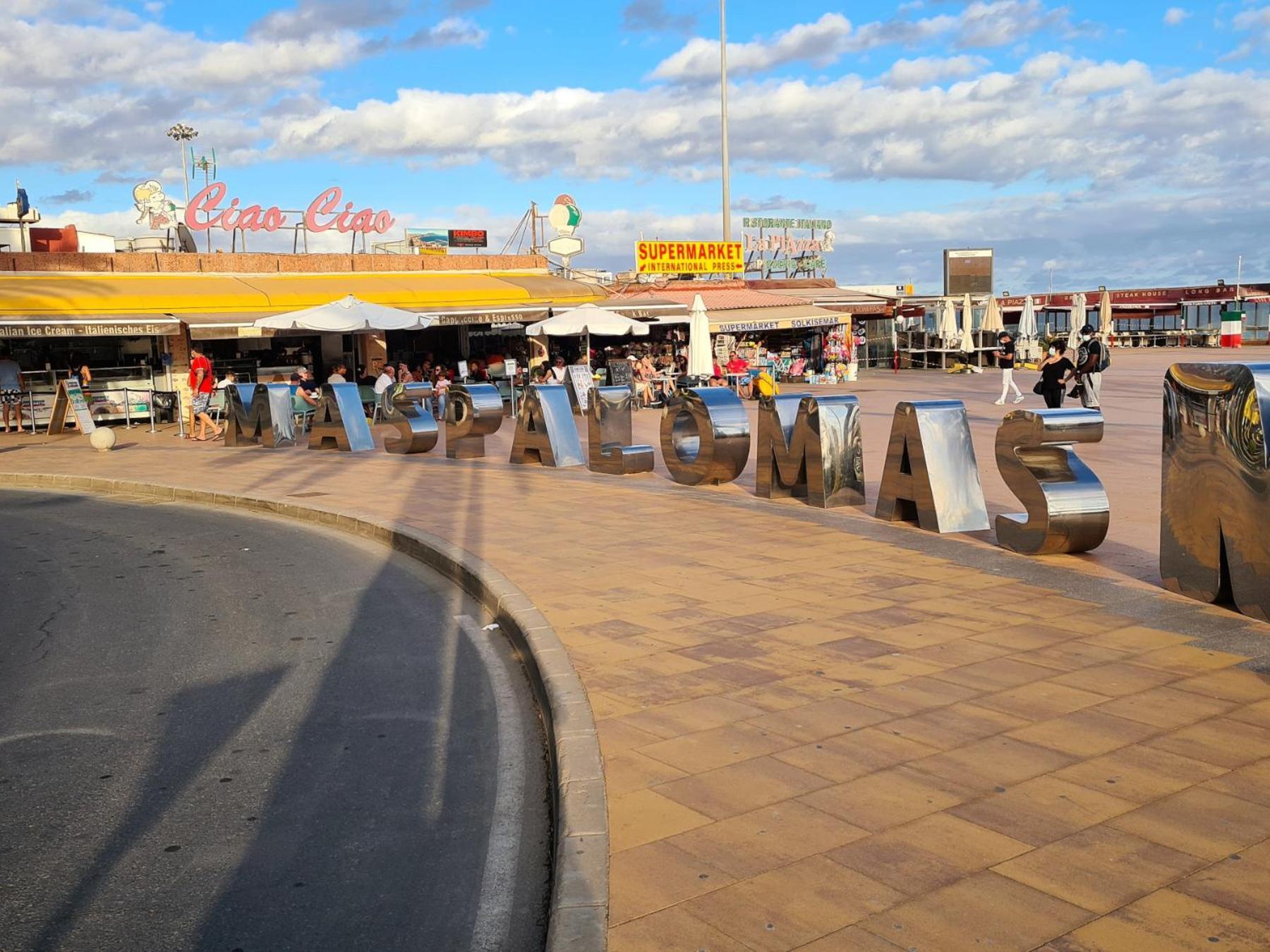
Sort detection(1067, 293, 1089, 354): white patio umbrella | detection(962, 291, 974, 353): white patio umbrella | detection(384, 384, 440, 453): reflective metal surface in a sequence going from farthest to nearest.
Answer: detection(1067, 293, 1089, 354): white patio umbrella < detection(962, 291, 974, 353): white patio umbrella < detection(384, 384, 440, 453): reflective metal surface

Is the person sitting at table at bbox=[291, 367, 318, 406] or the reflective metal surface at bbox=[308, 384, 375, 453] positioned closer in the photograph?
the reflective metal surface at bbox=[308, 384, 375, 453]

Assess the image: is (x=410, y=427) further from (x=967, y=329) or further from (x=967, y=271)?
(x=967, y=271)

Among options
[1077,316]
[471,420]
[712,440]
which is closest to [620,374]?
[471,420]

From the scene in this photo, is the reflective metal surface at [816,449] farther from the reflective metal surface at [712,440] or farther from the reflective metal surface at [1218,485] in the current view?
the reflective metal surface at [1218,485]

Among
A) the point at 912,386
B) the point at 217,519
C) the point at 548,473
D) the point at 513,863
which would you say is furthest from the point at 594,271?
the point at 513,863

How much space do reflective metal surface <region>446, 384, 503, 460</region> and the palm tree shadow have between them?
34.6 ft

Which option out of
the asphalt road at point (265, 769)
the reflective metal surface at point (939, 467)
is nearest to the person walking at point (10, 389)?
the asphalt road at point (265, 769)

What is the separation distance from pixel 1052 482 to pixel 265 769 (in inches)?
240

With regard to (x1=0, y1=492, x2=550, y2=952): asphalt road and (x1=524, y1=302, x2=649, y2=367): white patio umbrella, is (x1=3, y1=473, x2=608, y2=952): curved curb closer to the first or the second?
(x1=0, y1=492, x2=550, y2=952): asphalt road

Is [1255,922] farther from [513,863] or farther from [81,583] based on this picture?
A: [81,583]

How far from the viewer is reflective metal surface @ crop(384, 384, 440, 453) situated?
18011 millimetres

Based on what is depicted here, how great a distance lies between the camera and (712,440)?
1308 centimetres

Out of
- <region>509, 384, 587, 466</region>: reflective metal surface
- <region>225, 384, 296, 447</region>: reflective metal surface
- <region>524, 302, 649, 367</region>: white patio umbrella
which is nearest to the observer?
<region>509, 384, 587, 466</region>: reflective metal surface

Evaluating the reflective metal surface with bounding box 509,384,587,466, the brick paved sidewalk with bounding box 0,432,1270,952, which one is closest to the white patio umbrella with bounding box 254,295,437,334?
the reflective metal surface with bounding box 509,384,587,466
